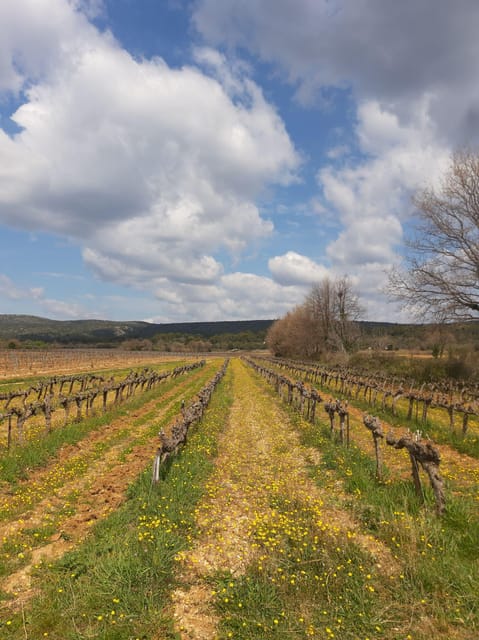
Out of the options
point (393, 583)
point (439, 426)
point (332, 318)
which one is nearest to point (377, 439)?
point (393, 583)

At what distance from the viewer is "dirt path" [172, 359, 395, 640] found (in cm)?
480

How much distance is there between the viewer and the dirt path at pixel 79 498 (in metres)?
5.81

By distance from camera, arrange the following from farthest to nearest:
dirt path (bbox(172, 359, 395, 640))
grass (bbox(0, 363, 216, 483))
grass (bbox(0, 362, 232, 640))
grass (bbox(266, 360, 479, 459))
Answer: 1. grass (bbox(266, 360, 479, 459))
2. grass (bbox(0, 363, 216, 483))
3. dirt path (bbox(172, 359, 395, 640))
4. grass (bbox(0, 362, 232, 640))

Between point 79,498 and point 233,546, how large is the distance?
401 centimetres

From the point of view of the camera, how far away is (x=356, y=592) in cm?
484

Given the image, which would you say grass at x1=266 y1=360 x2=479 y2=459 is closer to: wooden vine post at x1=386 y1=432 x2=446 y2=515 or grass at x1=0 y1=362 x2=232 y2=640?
wooden vine post at x1=386 y1=432 x2=446 y2=515

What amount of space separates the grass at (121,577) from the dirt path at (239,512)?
0.87 feet

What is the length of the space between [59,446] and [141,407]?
8.77 meters

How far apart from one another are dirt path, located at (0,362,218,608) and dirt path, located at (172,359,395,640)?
2120 mm

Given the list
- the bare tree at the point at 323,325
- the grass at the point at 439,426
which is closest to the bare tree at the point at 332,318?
the bare tree at the point at 323,325

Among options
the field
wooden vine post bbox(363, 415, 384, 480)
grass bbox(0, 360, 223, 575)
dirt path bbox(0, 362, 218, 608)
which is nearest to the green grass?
the field

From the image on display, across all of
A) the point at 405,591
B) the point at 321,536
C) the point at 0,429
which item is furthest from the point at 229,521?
the point at 0,429

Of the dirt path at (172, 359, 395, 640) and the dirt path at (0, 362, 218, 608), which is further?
the dirt path at (0, 362, 218, 608)

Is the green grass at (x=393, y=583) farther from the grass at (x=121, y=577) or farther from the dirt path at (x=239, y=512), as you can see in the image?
the grass at (x=121, y=577)
